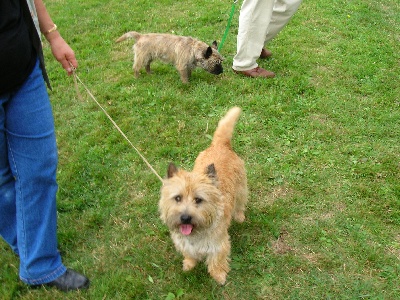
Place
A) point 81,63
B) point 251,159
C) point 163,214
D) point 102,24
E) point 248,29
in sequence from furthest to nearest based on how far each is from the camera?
point 102,24 → point 81,63 → point 248,29 → point 251,159 → point 163,214

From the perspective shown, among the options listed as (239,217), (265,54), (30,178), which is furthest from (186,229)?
(265,54)

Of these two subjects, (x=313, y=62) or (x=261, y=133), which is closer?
(x=261, y=133)

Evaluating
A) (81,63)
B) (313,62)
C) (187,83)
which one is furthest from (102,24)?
(313,62)

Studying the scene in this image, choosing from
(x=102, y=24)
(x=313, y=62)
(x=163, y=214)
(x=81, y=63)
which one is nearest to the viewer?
(x=163, y=214)

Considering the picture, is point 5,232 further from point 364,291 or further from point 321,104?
point 321,104

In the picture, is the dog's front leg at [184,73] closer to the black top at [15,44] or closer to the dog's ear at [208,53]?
the dog's ear at [208,53]

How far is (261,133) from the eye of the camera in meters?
4.71

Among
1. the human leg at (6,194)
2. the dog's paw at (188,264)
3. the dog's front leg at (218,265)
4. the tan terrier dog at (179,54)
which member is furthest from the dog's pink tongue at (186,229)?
the tan terrier dog at (179,54)

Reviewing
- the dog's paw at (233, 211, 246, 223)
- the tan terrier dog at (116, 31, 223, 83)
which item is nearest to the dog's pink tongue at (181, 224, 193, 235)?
the dog's paw at (233, 211, 246, 223)

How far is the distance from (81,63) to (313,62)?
12.8ft

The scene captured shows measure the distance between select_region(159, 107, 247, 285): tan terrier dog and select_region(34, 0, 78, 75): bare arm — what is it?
1.09m

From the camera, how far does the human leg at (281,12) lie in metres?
5.51

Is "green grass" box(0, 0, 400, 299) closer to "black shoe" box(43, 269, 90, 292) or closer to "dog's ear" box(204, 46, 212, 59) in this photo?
"black shoe" box(43, 269, 90, 292)

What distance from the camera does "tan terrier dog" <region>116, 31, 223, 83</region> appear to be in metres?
5.77
